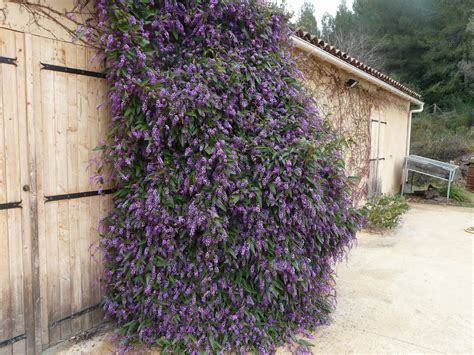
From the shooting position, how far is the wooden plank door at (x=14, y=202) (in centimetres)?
224

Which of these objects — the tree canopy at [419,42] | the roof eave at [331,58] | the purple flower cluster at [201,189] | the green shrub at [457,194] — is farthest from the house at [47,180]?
the tree canopy at [419,42]

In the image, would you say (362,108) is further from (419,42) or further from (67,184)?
(419,42)

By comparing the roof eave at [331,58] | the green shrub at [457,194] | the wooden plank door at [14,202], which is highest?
the roof eave at [331,58]

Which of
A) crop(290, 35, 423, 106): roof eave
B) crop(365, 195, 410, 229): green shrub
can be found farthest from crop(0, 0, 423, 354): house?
crop(365, 195, 410, 229): green shrub

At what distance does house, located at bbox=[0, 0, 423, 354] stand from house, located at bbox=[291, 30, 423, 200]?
2.40 m

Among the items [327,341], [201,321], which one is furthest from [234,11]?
[327,341]

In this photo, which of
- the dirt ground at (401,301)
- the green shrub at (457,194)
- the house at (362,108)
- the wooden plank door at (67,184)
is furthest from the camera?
the green shrub at (457,194)

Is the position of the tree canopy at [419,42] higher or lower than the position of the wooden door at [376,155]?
higher

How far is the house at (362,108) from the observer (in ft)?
17.1

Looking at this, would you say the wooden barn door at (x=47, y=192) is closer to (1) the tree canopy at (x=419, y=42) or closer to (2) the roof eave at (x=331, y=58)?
(2) the roof eave at (x=331, y=58)

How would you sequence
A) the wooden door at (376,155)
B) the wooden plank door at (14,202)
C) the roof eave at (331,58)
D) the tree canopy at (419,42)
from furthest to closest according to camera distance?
the tree canopy at (419,42)
the wooden door at (376,155)
the roof eave at (331,58)
the wooden plank door at (14,202)

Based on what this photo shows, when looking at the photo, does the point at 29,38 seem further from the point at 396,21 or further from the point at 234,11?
the point at 396,21

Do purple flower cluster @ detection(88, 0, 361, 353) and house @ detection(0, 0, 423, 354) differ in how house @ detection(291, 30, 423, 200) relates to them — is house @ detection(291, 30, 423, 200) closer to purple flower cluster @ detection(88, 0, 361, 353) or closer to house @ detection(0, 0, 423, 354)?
purple flower cluster @ detection(88, 0, 361, 353)

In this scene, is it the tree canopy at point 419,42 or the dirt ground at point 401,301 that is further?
the tree canopy at point 419,42
